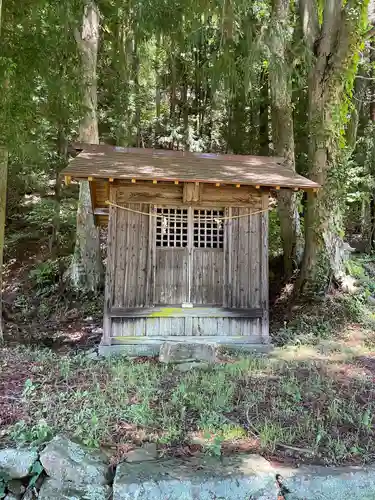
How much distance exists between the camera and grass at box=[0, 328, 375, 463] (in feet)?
11.6

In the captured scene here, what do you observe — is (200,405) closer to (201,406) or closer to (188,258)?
(201,406)

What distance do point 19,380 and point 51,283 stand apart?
7115mm

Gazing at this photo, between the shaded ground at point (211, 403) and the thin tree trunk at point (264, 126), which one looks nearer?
the shaded ground at point (211, 403)

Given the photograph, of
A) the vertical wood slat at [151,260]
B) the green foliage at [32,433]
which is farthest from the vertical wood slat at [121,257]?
the green foliage at [32,433]

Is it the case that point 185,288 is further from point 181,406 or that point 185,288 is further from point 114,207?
point 181,406

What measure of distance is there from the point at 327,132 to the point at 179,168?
11.5 feet

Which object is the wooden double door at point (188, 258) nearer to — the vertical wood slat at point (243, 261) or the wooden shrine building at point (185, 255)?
the wooden shrine building at point (185, 255)

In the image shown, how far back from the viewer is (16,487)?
3232 millimetres

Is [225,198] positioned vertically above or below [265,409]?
above

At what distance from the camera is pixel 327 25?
7.92 metres

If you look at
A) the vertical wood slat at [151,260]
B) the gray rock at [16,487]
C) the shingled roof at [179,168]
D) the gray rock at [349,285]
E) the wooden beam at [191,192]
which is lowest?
the gray rock at [16,487]

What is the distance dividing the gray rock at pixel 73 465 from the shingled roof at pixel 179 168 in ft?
11.9

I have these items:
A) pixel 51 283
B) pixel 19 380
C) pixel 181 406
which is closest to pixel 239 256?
pixel 181 406

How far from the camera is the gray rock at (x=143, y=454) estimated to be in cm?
329
